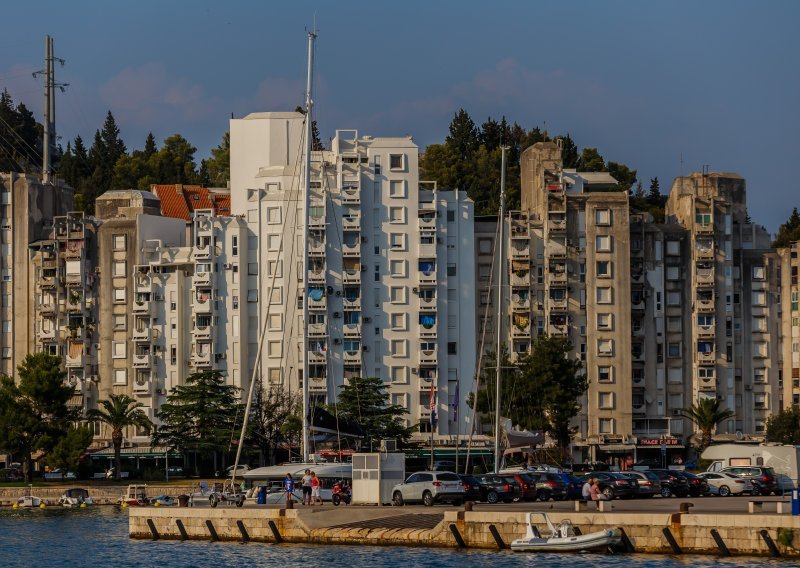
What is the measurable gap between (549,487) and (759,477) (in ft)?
41.5

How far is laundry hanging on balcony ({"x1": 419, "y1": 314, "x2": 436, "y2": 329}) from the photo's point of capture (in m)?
160

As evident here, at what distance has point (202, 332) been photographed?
6353 inches

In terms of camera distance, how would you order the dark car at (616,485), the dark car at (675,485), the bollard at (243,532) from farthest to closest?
1. the dark car at (675,485)
2. the dark car at (616,485)
3. the bollard at (243,532)

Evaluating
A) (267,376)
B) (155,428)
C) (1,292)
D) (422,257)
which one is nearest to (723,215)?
(422,257)

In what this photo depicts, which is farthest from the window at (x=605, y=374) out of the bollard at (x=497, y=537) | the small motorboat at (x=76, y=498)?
the bollard at (x=497, y=537)

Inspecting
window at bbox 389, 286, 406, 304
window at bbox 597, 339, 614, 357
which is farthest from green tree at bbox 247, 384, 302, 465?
window at bbox 597, 339, 614, 357

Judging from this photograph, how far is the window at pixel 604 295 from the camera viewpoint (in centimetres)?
16275

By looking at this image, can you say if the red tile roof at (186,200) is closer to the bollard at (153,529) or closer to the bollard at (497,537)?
the bollard at (153,529)

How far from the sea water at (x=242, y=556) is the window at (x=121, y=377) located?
6294 centimetres

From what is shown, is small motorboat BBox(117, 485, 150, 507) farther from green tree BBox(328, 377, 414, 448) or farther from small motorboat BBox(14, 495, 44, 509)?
green tree BBox(328, 377, 414, 448)

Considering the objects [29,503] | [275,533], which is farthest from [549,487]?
[29,503]

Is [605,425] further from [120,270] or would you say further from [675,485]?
[675,485]

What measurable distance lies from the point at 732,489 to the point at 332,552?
2931cm

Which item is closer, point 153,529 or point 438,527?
point 438,527
